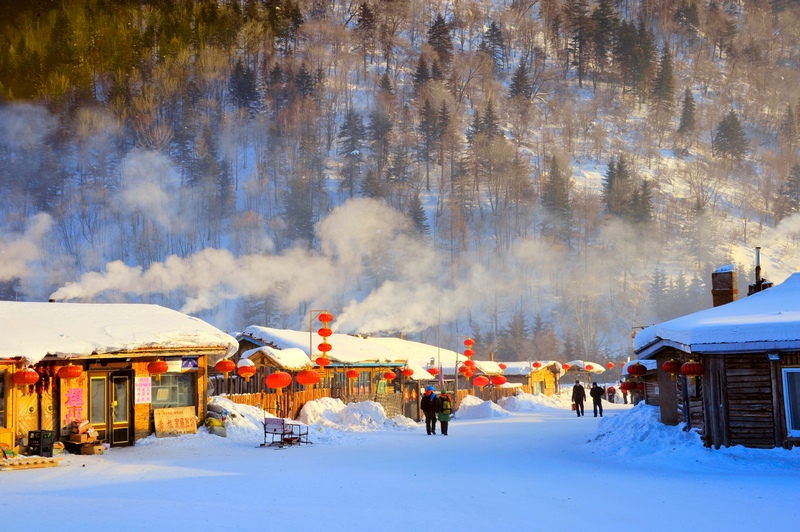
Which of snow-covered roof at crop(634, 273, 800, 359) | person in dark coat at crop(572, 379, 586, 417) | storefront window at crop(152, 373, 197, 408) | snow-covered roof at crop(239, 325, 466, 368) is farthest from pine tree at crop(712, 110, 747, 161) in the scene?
storefront window at crop(152, 373, 197, 408)

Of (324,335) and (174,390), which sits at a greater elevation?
(324,335)

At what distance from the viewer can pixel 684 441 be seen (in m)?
18.9

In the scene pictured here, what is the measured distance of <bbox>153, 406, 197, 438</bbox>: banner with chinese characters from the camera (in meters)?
23.9

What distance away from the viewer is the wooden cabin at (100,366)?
67.0 ft

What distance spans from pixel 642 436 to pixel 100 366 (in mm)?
14845

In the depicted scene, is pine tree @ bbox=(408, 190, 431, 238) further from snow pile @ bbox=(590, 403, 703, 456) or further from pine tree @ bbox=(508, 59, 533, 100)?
snow pile @ bbox=(590, 403, 703, 456)

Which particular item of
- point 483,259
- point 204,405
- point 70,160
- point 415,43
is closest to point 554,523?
point 204,405

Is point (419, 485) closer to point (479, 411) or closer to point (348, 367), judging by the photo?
point (348, 367)

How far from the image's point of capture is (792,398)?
1708 cm

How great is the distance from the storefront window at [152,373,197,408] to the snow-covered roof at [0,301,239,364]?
4.41ft

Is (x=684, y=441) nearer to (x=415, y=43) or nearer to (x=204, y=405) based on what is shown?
(x=204, y=405)

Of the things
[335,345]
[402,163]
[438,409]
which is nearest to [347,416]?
[438,409]

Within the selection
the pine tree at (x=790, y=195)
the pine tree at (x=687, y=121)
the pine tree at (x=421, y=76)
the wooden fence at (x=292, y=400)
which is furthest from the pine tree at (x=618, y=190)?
the wooden fence at (x=292, y=400)

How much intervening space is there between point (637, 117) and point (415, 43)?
43.7 metres
